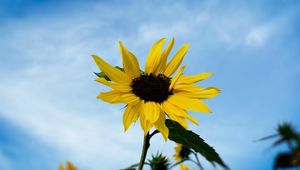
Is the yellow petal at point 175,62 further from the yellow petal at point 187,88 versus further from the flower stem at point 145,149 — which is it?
the flower stem at point 145,149

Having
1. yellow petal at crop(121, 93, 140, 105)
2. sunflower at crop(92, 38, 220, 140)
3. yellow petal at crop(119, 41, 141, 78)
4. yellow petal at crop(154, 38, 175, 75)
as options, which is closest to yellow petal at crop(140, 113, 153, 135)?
sunflower at crop(92, 38, 220, 140)

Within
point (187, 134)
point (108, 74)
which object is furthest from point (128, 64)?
point (187, 134)

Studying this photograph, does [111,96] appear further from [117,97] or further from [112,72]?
[112,72]

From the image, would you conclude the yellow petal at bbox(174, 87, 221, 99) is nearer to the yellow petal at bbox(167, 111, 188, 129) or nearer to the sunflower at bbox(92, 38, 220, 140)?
the sunflower at bbox(92, 38, 220, 140)

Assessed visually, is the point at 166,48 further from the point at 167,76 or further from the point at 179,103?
the point at 179,103

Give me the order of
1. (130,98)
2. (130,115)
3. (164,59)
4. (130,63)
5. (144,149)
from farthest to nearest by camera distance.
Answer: (164,59) < (130,63) < (130,98) < (130,115) < (144,149)

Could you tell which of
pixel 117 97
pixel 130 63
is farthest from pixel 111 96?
pixel 130 63

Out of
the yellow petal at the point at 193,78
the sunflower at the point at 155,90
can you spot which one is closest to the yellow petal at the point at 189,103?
the sunflower at the point at 155,90
